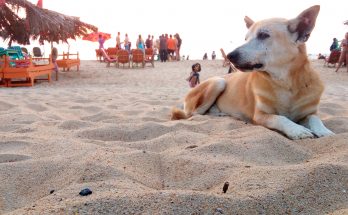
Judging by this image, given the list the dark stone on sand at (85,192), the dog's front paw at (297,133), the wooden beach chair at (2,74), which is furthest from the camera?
the wooden beach chair at (2,74)

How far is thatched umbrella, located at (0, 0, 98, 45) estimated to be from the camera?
12633 mm

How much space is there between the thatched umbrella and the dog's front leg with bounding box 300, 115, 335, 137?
439 inches

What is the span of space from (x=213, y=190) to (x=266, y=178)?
0.29m

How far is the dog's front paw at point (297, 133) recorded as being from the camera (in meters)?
2.96

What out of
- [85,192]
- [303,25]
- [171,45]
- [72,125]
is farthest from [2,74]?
[171,45]

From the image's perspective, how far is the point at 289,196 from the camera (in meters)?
1.65

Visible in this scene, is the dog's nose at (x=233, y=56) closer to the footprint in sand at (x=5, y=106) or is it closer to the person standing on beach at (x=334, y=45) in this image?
the footprint in sand at (x=5, y=106)

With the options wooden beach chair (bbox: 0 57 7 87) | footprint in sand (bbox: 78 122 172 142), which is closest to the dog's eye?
footprint in sand (bbox: 78 122 172 142)

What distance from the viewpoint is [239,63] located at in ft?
10.9

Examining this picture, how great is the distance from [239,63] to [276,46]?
381 mm

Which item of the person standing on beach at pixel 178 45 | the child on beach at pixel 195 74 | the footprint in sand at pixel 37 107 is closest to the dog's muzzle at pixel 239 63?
the footprint in sand at pixel 37 107

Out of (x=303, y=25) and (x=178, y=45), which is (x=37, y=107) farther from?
(x=178, y=45)

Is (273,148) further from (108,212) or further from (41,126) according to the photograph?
(41,126)

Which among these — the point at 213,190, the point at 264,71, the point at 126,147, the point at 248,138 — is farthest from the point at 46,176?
the point at 264,71
